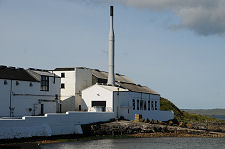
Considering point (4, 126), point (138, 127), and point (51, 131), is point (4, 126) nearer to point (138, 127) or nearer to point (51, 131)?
point (51, 131)

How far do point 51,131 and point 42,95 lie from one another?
1158 cm

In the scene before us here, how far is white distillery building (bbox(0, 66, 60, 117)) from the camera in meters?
54.0

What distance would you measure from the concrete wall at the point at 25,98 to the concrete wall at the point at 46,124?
6891 mm

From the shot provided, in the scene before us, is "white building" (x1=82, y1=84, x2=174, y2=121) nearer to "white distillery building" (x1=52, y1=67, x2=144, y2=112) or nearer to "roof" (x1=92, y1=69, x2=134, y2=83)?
"white distillery building" (x1=52, y1=67, x2=144, y2=112)

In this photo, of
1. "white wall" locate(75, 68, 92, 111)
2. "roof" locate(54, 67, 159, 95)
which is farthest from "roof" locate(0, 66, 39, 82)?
"roof" locate(54, 67, 159, 95)

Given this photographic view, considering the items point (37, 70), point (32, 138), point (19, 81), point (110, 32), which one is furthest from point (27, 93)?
point (110, 32)

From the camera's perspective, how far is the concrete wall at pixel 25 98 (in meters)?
53.7

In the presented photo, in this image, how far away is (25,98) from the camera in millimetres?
57250

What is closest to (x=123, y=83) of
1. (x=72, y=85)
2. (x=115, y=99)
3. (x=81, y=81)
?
(x=81, y=81)

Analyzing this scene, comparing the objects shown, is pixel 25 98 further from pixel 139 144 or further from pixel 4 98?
pixel 139 144

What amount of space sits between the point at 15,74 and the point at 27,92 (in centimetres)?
301

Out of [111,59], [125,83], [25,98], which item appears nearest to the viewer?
[25,98]

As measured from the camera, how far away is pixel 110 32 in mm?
73312

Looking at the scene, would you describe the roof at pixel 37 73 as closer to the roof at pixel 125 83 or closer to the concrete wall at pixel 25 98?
the concrete wall at pixel 25 98
